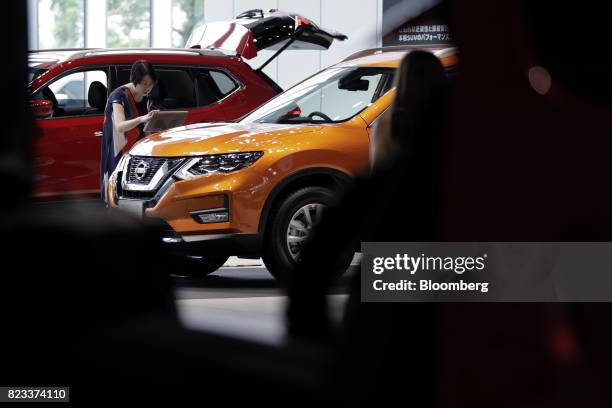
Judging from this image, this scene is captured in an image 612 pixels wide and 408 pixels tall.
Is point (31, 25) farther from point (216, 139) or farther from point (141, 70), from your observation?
point (141, 70)

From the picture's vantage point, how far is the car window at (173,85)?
9289 mm

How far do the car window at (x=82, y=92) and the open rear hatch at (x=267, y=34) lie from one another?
4.34ft

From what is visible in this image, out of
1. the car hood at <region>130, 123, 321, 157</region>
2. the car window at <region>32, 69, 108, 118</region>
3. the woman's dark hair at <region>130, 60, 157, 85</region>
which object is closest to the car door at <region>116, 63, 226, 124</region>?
the car window at <region>32, 69, 108, 118</region>

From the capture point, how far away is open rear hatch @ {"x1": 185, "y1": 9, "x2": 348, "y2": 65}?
367 inches

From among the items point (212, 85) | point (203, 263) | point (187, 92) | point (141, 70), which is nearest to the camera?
point (141, 70)

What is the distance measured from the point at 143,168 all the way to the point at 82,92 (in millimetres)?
2301

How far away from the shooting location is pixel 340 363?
1.51m

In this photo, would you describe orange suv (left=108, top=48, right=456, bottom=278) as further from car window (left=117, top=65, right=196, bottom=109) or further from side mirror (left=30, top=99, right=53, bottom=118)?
side mirror (left=30, top=99, right=53, bottom=118)

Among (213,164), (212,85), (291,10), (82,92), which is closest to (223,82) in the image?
(212,85)

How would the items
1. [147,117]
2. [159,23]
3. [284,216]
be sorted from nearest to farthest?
[284,216] → [147,117] → [159,23]

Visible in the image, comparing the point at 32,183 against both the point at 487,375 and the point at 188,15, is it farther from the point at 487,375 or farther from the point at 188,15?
the point at 188,15

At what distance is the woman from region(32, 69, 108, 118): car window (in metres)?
0.28

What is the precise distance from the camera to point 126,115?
23.4 feet

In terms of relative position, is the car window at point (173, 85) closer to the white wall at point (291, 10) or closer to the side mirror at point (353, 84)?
the white wall at point (291, 10)
